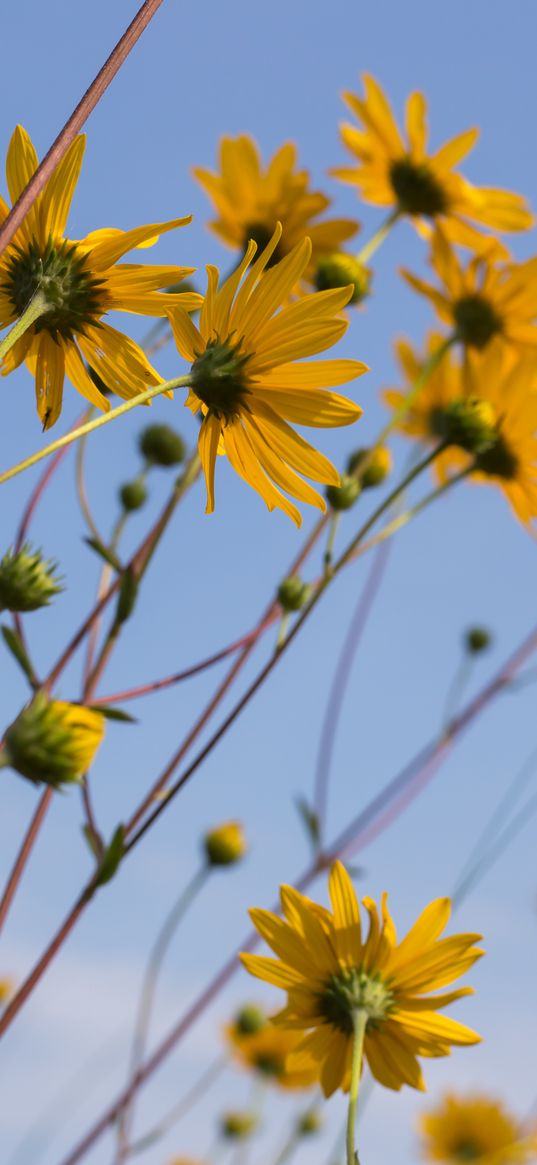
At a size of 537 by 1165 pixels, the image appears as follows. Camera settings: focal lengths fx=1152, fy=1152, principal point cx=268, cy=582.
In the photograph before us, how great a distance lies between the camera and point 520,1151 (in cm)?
139

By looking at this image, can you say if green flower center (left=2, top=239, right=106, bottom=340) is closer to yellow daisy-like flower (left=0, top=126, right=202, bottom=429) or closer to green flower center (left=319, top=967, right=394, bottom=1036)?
yellow daisy-like flower (left=0, top=126, right=202, bottom=429)

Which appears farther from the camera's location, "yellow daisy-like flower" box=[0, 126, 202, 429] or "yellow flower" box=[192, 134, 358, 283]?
"yellow flower" box=[192, 134, 358, 283]

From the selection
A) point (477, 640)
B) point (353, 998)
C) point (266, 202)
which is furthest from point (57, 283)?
point (477, 640)

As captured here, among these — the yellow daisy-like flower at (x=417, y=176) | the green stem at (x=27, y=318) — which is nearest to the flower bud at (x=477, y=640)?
the yellow daisy-like flower at (x=417, y=176)

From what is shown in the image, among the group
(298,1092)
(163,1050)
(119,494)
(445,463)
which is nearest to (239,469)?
(119,494)

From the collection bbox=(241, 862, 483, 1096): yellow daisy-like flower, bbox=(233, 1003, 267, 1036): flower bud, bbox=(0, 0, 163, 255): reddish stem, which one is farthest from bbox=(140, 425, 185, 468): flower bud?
bbox=(233, 1003, 267, 1036): flower bud

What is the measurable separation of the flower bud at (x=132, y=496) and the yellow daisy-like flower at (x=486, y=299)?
1.70 ft

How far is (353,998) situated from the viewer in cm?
99

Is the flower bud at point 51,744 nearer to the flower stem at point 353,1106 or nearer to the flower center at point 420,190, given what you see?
the flower stem at point 353,1106

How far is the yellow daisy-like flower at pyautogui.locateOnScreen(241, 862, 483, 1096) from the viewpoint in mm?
986

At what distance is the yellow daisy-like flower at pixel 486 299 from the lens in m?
1.64

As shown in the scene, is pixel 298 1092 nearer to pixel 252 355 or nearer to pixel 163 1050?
pixel 163 1050

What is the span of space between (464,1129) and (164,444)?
2.48 metres

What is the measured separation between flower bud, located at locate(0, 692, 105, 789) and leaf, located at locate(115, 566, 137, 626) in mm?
275
